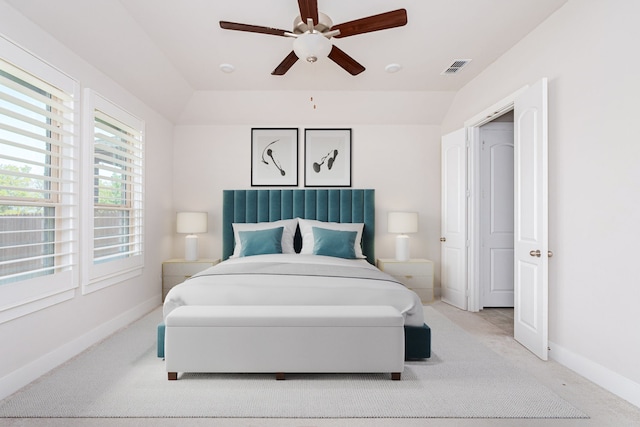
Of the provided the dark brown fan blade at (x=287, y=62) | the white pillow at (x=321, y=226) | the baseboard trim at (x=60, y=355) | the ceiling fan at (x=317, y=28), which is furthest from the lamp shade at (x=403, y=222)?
the baseboard trim at (x=60, y=355)

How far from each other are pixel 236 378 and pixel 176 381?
381mm

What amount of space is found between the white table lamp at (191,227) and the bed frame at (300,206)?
0.92ft

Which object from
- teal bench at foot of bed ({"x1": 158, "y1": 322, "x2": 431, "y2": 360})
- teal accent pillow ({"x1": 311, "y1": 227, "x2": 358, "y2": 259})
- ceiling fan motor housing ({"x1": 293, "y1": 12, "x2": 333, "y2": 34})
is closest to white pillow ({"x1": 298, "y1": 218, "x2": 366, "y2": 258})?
teal accent pillow ({"x1": 311, "y1": 227, "x2": 358, "y2": 259})

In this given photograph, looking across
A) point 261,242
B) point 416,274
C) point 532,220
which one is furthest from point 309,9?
point 416,274

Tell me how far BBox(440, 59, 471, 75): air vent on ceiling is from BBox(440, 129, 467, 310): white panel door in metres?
0.70

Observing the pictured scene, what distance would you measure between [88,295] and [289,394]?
A: 1965mm

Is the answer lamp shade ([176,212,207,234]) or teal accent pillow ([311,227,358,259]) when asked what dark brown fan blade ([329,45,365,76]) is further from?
lamp shade ([176,212,207,234])

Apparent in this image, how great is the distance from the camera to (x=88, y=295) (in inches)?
114

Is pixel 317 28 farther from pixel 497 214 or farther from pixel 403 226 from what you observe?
pixel 497 214

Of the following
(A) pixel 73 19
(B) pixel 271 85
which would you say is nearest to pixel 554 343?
(B) pixel 271 85

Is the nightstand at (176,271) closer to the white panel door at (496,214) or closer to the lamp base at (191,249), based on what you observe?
the lamp base at (191,249)

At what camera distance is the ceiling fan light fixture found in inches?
94.9

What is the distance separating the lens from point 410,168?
487 cm

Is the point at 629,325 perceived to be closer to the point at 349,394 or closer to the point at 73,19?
the point at 349,394
